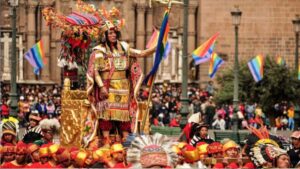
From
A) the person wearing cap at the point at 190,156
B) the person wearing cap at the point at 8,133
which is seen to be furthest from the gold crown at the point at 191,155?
the person wearing cap at the point at 8,133

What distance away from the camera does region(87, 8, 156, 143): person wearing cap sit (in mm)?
22266

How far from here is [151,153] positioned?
40.9 feet

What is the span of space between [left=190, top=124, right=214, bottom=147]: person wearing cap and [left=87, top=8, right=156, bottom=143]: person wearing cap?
249 cm

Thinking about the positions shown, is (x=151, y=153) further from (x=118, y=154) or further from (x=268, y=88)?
Result: (x=268, y=88)

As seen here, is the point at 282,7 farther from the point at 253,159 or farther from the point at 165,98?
the point at 253,159

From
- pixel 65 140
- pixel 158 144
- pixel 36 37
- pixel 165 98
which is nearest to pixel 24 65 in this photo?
pixel 36 37

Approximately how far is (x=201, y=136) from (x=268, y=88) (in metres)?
31.6

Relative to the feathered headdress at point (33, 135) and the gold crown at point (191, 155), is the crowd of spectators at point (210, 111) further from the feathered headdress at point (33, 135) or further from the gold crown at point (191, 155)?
the gold crown at point (191, 155)

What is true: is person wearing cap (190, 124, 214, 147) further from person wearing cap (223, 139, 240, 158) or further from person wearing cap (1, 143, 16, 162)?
person wearing cap (1, 143, 16, 162)

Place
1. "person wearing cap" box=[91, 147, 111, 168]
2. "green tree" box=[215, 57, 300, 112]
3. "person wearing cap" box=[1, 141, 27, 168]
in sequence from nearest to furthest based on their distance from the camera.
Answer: "person wearing cap" box=[1, 141, 27, 168] → "person wearing cap" box=[91, 147, 111, 168] → "green tree" box=[215, 57, 300, 112]

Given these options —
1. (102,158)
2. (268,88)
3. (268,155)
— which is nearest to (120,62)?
(102,158)

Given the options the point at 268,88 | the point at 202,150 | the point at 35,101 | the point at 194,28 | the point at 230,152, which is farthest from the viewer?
the point at 194,28

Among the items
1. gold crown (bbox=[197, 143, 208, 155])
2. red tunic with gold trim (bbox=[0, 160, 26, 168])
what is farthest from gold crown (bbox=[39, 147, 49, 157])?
gold crown (bbox=[197, 143, 208, 155])

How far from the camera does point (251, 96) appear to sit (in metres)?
51.2
